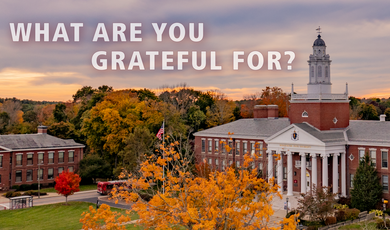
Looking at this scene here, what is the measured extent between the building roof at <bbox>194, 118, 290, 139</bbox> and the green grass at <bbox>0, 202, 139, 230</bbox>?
21997 millimetres

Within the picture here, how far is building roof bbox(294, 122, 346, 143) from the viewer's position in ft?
171

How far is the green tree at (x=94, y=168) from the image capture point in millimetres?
70988

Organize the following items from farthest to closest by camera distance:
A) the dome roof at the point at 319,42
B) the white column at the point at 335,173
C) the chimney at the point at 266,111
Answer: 1. the chimney at the point at 266,111
2. the dome roof at the point at 319,42
3. the white column at the point at 335,173

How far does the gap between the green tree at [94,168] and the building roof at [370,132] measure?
38560 mm

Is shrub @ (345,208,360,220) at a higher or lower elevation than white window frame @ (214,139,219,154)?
lower

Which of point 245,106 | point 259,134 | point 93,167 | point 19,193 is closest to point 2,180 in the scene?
point 19,193

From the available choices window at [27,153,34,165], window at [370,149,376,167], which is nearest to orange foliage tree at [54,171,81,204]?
window at [27,153,34,165]

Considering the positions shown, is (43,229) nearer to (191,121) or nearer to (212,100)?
(191,121)

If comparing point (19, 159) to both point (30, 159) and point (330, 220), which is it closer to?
point (30, 159)

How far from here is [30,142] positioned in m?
69.9

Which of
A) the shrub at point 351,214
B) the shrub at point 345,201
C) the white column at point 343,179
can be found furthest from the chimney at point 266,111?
the shrub at point 351,214

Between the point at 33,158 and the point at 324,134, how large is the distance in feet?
146

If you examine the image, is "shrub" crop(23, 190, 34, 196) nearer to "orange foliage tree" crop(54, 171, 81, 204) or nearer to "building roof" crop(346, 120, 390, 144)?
"orange foliage tree" crop(54, 171, 81, 204)

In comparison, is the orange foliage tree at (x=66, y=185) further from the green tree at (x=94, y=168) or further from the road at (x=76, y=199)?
the green tree at (x=94, y=168)
